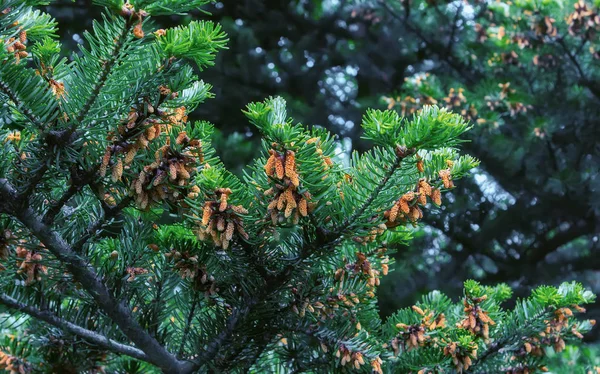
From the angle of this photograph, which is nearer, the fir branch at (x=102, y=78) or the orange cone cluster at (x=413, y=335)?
the fir branch at (x=102, y=78)

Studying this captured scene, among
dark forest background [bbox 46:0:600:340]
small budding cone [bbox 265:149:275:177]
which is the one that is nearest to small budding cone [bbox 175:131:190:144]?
small budding cone [bbox 265:149:275:177]

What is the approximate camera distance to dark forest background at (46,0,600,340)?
7.69 feet

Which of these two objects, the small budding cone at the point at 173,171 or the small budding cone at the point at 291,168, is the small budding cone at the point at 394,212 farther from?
the small budding cone at the point at 173,171

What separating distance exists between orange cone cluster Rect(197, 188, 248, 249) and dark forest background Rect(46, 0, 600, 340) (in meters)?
1.50

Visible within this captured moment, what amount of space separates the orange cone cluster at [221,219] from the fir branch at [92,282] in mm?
175

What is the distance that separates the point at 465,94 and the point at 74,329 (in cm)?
196

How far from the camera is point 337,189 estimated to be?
0.68m

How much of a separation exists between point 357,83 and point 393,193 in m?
2.93

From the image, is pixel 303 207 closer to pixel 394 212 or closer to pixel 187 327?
pixel 394 212

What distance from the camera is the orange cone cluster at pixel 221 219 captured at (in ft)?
2.03

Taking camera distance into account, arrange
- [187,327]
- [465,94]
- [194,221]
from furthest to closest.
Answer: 1. [465,94]
2. [187,327]
3. [194,221]

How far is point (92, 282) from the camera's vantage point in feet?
2.35

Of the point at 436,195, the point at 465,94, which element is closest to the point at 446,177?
the point at 436,195

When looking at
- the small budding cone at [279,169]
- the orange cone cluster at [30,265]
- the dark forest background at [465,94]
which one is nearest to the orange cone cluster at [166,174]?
the small budding cone at [279,169]
